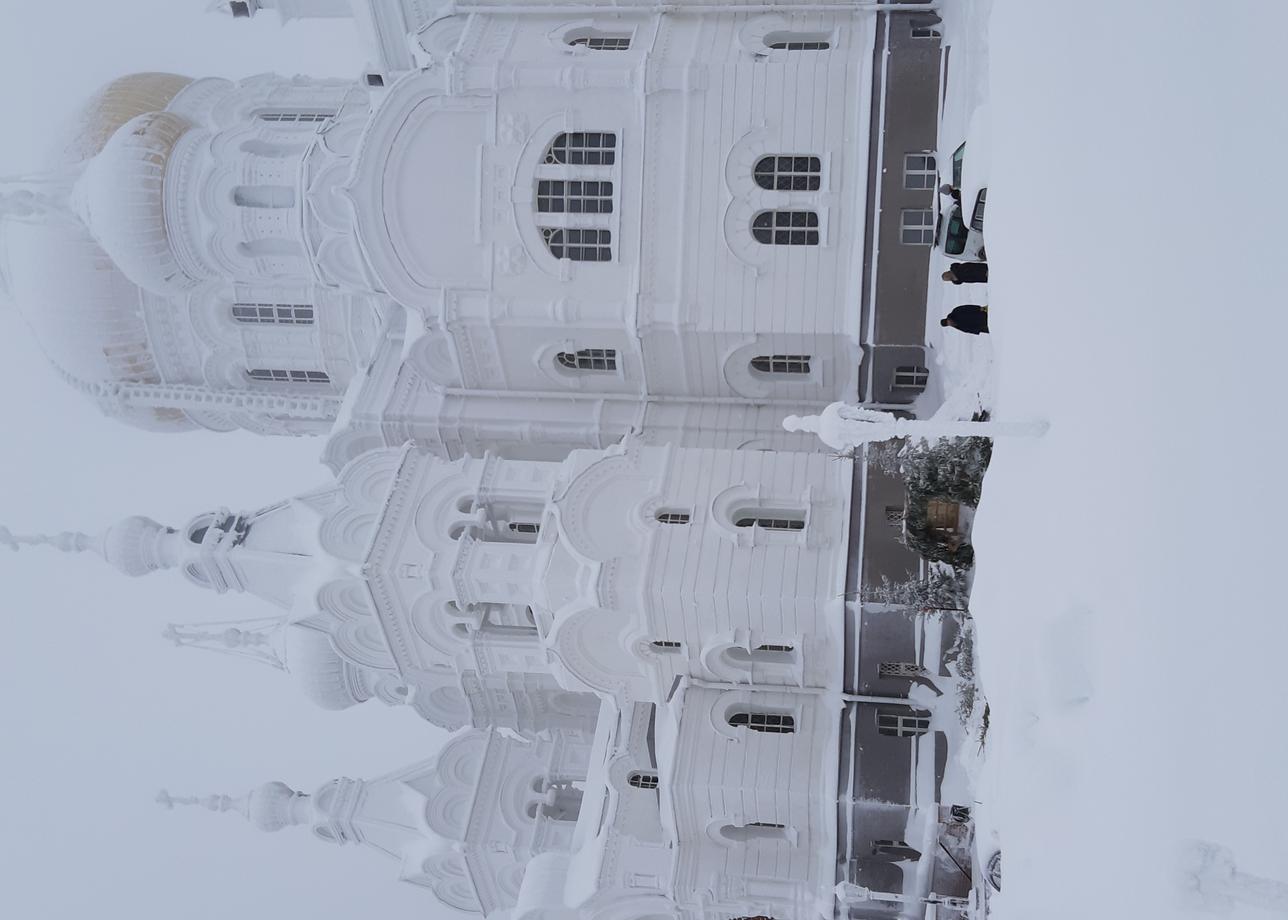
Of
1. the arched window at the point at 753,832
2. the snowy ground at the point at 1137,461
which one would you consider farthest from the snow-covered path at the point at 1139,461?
the arched window at the point at 753,832

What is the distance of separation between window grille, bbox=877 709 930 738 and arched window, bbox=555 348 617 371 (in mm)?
9322

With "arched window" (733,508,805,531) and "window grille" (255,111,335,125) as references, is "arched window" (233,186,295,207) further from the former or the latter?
"arched window" (733,508,805,531)

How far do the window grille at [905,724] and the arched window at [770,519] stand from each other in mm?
3795

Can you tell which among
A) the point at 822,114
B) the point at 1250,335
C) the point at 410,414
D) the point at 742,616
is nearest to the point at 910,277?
the point at 822,114

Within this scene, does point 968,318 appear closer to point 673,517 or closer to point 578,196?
point 673,517

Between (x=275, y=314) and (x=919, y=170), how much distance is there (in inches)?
619

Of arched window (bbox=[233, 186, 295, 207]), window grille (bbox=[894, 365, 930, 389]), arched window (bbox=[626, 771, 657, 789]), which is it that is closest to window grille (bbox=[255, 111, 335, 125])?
arched window (bbox=[233, 186, 295, 207])

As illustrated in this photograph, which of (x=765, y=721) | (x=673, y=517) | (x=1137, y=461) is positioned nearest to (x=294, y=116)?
(x=673, y=517)

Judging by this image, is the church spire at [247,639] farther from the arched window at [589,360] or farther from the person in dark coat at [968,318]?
the person in dark coat at [968,318]

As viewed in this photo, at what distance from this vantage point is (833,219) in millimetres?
23688

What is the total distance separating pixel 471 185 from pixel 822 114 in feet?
23.0

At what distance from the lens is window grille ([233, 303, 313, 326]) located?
29.8 metres

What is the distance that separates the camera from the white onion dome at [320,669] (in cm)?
2755

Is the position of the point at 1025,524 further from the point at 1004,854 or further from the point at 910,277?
the point at 910,277
